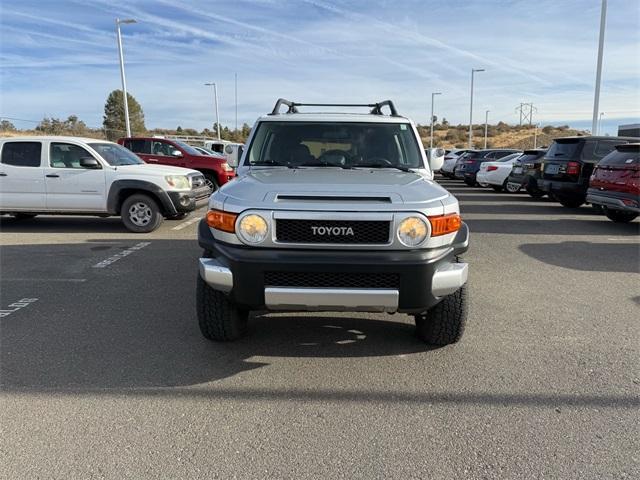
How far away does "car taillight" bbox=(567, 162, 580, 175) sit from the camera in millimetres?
11781

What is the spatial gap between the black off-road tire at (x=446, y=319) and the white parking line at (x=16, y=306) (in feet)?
12.7

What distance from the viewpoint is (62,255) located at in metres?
7.63

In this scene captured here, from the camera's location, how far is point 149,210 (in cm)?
948

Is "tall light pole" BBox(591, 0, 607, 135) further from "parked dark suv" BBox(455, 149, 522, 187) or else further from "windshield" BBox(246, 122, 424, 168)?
"windshield" BBox(246, 122, 424, 168)

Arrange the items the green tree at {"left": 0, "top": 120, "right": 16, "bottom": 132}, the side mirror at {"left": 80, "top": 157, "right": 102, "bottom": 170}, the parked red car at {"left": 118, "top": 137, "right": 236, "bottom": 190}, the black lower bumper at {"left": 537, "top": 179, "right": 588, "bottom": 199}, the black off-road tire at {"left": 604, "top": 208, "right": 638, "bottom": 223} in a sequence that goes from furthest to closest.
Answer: the green tree at {"left": 0, "top": 120, "right": 16, "bottom": 132} → the parked red car at {"left": 118, "top": 137, "right": 236, "bottom": 190} → the black lower bumper at {"left": 537, "top": 179, "right": 588, "bottom": 199} → the black off-road tire at {"left": 604, "top": 208, "right": 638, "bottom": 223} → the side mirror at {"left": 80, "top": 157, "right": 102, "bottom": 170}

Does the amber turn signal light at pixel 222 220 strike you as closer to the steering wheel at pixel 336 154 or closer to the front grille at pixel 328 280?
the front grille at pixel 328 280

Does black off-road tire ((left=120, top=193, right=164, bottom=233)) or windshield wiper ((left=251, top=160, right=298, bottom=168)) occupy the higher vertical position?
windshield wiper ((left=251, top=160, right=298, bottom=168))

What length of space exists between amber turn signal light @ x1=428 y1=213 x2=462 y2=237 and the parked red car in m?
11.8

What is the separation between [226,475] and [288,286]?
1.17m

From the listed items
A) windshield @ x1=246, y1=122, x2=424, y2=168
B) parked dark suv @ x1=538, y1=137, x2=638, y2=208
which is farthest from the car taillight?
windshield @ x1=246, y1=122, x2=424, y2=168

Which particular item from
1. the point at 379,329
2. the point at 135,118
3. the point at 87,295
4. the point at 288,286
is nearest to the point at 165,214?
the point at 87,295

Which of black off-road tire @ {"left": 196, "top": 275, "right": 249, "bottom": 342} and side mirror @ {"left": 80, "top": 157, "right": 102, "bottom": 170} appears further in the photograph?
side mirror @ {"left": 80, "top": 157, "right": 102, "bottom": 170}

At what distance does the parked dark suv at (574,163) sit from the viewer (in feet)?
38.5

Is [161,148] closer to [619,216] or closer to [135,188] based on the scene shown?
[135,188]
